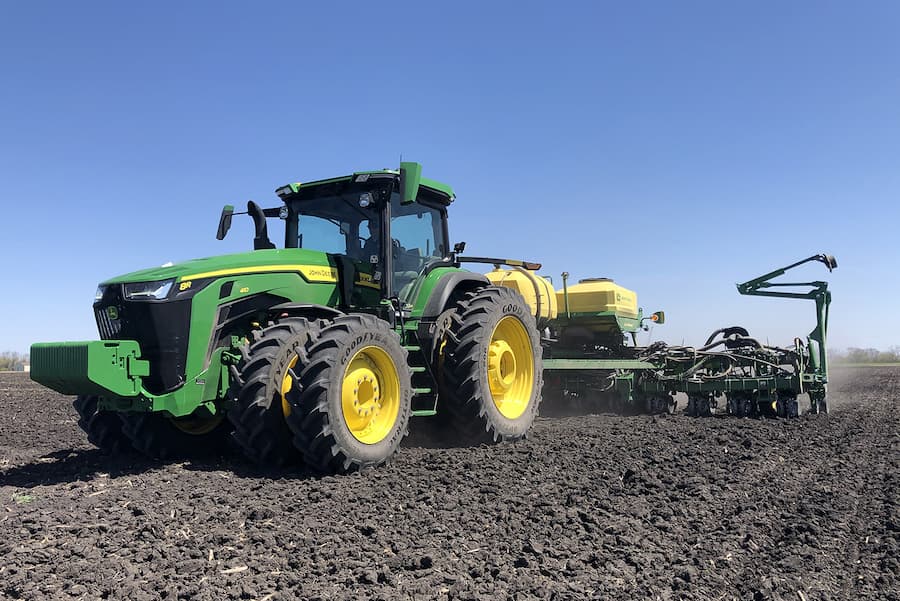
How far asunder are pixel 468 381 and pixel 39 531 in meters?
3.79

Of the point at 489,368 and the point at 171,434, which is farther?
the point at 489,368

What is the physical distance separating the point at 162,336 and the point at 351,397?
154 centimetres

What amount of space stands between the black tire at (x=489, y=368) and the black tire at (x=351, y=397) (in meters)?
0.80

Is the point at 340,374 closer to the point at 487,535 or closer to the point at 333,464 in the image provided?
the point at 333,464

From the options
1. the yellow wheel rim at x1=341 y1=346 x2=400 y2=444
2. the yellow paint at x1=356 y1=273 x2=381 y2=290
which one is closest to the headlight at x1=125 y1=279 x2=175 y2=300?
the yellow wheel rim at x1=341 y1=346 x2=400 y2=444

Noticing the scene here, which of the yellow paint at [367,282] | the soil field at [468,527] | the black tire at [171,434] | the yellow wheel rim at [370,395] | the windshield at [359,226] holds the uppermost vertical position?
the windshield at [359,226]

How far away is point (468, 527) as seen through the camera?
14.5 ft

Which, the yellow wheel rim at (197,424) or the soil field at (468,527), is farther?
the yellow wheel rim at (197,424)

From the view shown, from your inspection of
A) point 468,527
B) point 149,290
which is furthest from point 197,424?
point 468,527

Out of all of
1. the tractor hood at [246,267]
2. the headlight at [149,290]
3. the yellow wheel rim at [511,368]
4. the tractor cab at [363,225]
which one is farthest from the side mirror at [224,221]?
the yellow wheel rim at [511,368]

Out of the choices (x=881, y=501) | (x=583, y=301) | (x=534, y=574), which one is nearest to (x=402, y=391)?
(x=534, y=574)

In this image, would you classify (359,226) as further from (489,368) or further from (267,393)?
(267,393)

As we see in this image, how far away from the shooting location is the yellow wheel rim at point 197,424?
21.5 feet

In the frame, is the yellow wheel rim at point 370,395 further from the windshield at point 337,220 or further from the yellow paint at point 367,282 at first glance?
the windshield at point 337,220
